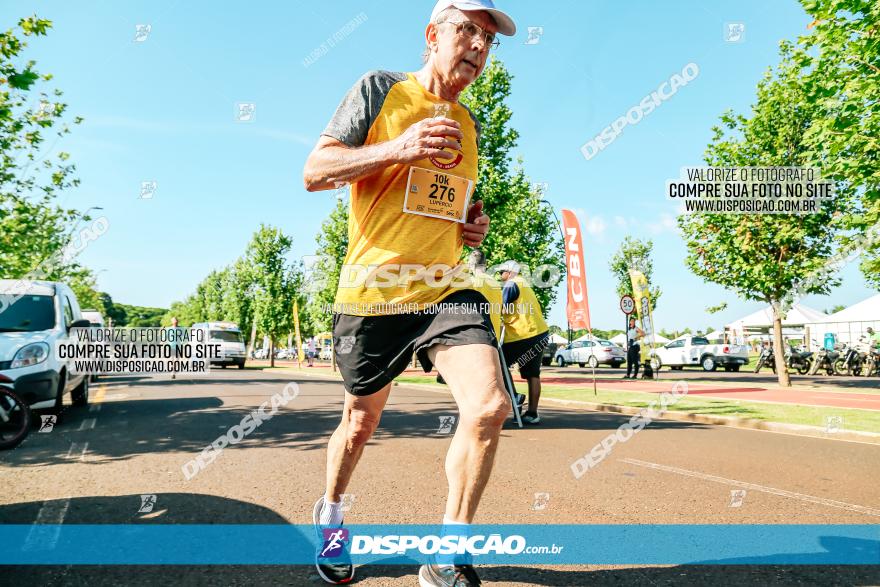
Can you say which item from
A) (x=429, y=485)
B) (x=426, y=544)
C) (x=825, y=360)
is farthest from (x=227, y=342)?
(x=426, y=544)

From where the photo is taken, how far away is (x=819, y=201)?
16.7 meters

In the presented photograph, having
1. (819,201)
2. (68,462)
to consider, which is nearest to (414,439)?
(68,462)

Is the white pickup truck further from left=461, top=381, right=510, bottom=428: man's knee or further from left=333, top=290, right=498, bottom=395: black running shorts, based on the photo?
left=461, top=381, right=510, bottom=428: man's knee

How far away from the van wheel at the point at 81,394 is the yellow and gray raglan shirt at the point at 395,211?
366 inches

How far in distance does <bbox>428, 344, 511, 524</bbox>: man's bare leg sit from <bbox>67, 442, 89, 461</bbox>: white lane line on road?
477 cm

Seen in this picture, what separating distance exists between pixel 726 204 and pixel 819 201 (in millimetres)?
2466

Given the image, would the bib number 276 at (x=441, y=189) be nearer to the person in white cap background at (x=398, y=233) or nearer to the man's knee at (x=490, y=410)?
the person in white cap background at (x=398, y=233)

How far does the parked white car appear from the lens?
116 feet

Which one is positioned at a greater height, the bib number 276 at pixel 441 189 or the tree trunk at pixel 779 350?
the bib number 276 at pixel 441 189

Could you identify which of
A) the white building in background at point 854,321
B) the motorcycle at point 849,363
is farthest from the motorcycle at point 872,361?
the white building in background at point 854,321

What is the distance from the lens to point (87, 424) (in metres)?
7.98

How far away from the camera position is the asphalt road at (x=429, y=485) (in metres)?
2.62

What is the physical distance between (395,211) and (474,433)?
1.03 m

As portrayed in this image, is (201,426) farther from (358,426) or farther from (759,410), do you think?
(759,410)
